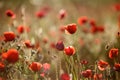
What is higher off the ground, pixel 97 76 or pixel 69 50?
pixel 69 50

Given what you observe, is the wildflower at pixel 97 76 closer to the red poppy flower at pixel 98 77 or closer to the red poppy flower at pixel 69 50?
the red poppy flower at pixel 98 77

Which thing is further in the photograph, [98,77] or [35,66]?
[98,77]

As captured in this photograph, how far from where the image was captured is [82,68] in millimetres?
2824

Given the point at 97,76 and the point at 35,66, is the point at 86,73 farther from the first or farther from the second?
the point at 35,66

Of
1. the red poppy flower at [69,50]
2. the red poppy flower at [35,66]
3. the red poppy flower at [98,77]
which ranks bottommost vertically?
the red poppy flower at [98,77]

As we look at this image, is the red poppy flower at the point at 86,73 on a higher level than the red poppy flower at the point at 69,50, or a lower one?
lower

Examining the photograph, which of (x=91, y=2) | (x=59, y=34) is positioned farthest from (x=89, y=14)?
(x=59, y=34)

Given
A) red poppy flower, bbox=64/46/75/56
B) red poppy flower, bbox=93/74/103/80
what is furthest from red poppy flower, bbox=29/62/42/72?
red poppy flower, bbox=93/74/103/80

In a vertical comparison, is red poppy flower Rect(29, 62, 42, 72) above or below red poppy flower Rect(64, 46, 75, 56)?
below

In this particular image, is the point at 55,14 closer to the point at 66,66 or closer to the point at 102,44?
the point at 102,44

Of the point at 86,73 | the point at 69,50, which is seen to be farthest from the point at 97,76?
the point at 69,50

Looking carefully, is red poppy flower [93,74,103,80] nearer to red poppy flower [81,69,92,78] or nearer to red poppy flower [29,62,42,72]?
red poppy flower [81,69,92,78]

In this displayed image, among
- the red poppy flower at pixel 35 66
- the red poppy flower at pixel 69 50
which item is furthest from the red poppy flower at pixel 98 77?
the red poppy flower at pixel 35 66

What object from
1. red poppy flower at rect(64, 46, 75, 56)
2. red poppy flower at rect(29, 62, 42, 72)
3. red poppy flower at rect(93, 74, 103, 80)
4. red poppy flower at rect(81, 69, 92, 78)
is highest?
red poppy flower at rect(64, 46, 75, 56)
